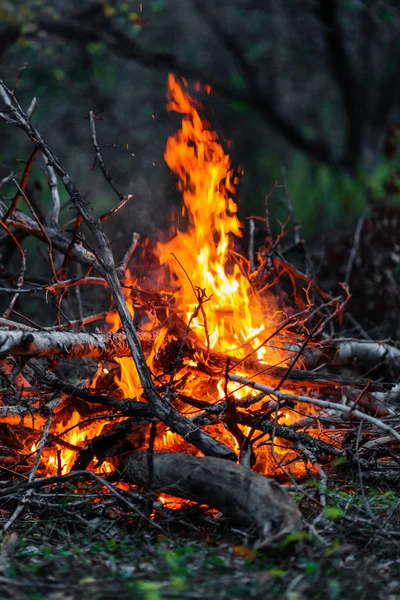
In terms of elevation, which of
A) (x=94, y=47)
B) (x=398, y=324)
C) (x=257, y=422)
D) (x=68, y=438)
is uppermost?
(x=94, y=47)

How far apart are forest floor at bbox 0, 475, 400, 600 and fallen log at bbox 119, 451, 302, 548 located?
8 centimetres

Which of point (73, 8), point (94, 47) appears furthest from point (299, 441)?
point (73, 8)

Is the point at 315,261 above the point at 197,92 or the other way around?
the other way around

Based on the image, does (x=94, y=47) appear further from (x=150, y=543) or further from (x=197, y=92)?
(x=150, y=543)

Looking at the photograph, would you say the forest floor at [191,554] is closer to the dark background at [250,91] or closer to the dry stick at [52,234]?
the dry stick at [52,234]

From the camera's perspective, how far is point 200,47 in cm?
1464

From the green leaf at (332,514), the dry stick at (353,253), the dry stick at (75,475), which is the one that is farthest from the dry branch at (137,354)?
the dry stick at (353,253)

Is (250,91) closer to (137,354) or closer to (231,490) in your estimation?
(137,354)

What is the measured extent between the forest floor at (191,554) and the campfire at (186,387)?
4.7 inches

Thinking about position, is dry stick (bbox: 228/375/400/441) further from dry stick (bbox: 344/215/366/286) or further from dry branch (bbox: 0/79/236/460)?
dry stick (bbox: 344/215/366/286)

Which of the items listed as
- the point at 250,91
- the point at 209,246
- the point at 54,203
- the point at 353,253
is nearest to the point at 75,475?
the point at 209,246

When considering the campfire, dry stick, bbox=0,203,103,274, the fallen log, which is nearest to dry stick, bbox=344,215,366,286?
the campfire

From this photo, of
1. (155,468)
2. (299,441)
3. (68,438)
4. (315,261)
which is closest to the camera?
(155,468)

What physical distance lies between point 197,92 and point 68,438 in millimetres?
8251
